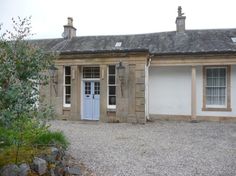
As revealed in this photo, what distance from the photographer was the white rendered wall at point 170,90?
50.4 ft

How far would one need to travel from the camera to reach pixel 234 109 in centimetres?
1464

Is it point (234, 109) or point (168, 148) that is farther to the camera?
point (234, 109)

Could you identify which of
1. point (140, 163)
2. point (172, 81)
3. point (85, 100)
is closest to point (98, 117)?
point (85, 100)

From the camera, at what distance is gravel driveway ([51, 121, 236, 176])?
608 centimetres

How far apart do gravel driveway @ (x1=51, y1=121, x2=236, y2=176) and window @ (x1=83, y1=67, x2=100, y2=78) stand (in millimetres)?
3874

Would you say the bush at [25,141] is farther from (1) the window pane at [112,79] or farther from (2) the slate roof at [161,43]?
(2) the slate roof at [161,43]

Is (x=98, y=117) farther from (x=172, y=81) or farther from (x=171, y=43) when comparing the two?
(x=171, y=43)

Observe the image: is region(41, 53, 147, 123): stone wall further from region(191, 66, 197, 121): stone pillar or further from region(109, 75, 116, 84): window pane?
region(191, 66, 197, 121): stone pillar

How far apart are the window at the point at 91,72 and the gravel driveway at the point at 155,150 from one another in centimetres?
387

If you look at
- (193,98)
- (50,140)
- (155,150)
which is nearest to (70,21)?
(193,98)

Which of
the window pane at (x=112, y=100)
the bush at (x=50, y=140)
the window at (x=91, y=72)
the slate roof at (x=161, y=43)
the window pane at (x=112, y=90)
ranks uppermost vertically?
the slate roof at (x=161, y=43)

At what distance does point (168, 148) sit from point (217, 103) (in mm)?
7989

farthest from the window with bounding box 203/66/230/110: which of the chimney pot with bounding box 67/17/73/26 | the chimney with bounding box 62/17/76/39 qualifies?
the chimney pot with bounding box 67/17/73/26

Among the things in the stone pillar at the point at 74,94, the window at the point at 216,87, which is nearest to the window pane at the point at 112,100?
the stone pillar at the point at 74,94
